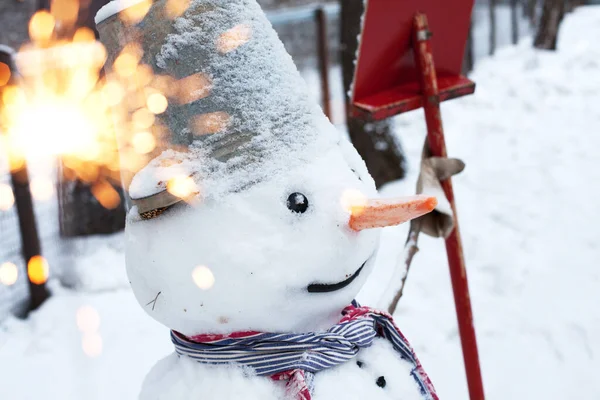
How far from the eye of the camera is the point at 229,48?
1078 millimetres

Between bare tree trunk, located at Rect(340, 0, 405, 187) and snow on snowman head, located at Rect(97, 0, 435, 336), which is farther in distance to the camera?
bare tree trunk, located at Rect(340, 0, 405, 187)

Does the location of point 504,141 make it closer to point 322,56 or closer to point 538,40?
point 322,56

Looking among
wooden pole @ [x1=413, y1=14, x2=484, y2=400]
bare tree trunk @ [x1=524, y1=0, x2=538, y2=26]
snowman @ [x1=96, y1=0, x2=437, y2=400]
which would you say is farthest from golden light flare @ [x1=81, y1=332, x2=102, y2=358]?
bare tree trunk @ [x1=524, y1=0, x2=538, y2=26]

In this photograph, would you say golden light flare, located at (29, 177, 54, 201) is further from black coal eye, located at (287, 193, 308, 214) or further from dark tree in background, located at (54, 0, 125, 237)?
black coal eye, located at (287, 193, 308, 214)

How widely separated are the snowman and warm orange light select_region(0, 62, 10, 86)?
203 centimetres

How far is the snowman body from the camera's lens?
110cm

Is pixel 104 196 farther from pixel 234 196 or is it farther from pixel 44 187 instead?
pixel 234 196

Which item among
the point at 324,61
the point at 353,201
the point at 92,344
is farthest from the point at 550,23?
the point at 353,201

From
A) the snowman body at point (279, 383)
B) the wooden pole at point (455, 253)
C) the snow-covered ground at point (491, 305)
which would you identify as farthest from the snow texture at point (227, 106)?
the snow-covered ground at point (491, 305)

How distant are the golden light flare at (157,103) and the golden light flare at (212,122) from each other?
0.08m

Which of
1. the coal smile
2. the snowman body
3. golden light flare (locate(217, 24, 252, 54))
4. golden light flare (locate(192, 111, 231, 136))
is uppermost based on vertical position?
golden light flare (locate(217, 24, 252, 54))

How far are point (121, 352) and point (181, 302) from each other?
1722mm

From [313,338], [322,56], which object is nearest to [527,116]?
[322,56]

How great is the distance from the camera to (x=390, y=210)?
1.04m
